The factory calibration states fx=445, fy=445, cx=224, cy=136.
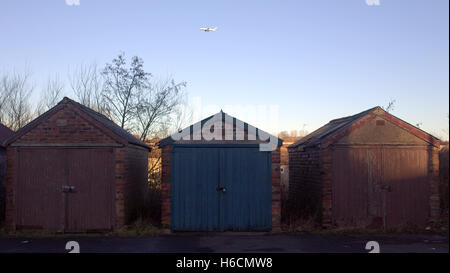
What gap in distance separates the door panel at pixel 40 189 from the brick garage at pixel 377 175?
697 cm

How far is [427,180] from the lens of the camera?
40.9 ft

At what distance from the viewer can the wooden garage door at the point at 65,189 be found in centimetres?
1184

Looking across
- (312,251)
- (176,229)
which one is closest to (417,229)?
(312,251)

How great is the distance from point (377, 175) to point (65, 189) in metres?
8.49

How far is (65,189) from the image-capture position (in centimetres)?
1185

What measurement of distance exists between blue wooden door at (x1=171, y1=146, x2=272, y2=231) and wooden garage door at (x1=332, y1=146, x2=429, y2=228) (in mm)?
2066

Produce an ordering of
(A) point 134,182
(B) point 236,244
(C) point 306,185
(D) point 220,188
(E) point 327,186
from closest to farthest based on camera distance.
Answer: (B) point 236,244 → (D) point 220,188 → (E) point 327,186 → (A) point 134,182 → (C) point 306,185

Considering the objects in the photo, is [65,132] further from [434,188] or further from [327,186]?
[434,188]

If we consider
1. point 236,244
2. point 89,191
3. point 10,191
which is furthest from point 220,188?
point 10,191

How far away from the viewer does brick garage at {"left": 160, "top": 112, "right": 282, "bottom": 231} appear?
1177 centimetres

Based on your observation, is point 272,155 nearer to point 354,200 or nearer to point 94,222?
point 354,200

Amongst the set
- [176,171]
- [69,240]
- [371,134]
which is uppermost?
[371,134]

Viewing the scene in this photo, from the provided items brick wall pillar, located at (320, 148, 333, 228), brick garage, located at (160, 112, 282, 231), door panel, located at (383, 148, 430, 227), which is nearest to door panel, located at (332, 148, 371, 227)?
brick wall pillar, located at (320, 148, 333, 228)

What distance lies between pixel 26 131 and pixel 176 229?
478cm
